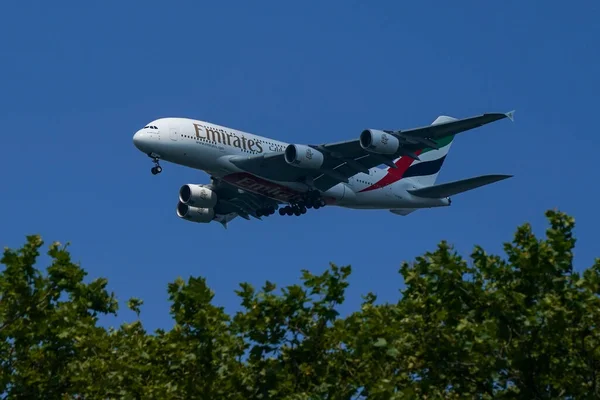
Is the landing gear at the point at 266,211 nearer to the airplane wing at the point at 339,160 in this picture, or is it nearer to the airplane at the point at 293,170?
the airplane at the point at 293,170

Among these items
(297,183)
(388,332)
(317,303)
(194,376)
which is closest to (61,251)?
(194,376)

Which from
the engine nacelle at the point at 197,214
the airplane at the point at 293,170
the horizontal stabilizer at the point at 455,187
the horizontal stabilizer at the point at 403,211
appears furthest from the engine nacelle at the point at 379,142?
the engine nacelle at the point at 197,214

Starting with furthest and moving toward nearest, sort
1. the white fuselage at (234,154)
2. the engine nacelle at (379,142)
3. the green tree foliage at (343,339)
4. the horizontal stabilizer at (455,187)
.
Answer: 1. the horizontal stabilizer at (455,187)
2. the engine nacelle at (379,142)
3. the white fuselage at (234,154)
4. the green tree foliage at (343,339)

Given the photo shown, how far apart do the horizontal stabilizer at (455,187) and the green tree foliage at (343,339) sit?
33185 millimetres

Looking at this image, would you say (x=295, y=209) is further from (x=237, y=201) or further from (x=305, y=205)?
(x=237, y=201)

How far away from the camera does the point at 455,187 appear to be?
6056cm

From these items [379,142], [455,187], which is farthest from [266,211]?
[455,187]

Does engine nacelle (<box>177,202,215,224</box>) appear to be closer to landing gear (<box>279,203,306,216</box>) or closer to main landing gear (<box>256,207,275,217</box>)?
main landing gear (<box>256,207,275,217</box>)

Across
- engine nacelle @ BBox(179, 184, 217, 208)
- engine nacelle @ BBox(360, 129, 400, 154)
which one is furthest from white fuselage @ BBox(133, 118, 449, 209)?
engine nacelle @ BBox(360, 129, 400, 154)

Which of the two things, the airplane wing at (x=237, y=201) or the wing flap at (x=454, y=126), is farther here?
the airplane wing at (x=237, y=201)

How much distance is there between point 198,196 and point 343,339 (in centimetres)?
4131

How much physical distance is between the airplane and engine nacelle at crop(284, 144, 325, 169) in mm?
58

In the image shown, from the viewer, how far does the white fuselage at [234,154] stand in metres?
55.6

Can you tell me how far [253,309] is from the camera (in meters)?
23.5
